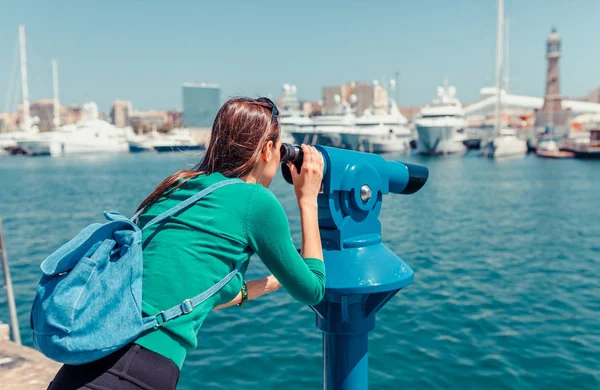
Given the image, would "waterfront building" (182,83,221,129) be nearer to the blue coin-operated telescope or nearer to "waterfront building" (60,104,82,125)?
Result: "waterfront building" (60,104,82,125)

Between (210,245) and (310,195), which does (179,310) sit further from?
(310,195)

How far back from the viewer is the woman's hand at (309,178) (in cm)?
165

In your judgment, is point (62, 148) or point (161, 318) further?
point (62, 148)

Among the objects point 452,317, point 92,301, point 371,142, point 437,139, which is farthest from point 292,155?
point 371,142

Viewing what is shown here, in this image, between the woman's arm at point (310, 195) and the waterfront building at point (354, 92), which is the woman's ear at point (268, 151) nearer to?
the woman's arm at point (310, 195)

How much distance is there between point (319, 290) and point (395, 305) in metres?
6.43

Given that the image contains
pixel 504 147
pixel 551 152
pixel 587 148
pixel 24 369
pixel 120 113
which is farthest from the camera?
pixel 120 113

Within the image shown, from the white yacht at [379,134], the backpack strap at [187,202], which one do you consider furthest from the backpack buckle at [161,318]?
the white yacht at [379,134]

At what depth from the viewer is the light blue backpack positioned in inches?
50.8

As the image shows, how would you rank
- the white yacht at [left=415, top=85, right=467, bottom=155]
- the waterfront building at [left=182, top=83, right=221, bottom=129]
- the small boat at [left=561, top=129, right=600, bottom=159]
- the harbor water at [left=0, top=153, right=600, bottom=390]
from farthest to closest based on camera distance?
the waterfront building at [left=182, top=83, right=221, bottom=129] → the white yacht at [left=415, top=85, right=467, bottom=155] → the small boat at [left=561, top=129, right=600, bottom=159] → the harbor water at [left=0, top=153, right=600, bottom=390]

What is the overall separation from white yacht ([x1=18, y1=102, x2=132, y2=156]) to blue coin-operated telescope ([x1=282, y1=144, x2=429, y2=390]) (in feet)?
275

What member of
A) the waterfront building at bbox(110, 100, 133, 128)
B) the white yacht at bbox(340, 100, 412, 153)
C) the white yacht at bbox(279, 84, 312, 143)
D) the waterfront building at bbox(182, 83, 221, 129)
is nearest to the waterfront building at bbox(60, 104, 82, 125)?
the waterfront building at bbox(110, 100, 133, 128)

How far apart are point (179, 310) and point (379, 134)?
216ft

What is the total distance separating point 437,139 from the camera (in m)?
59.9
